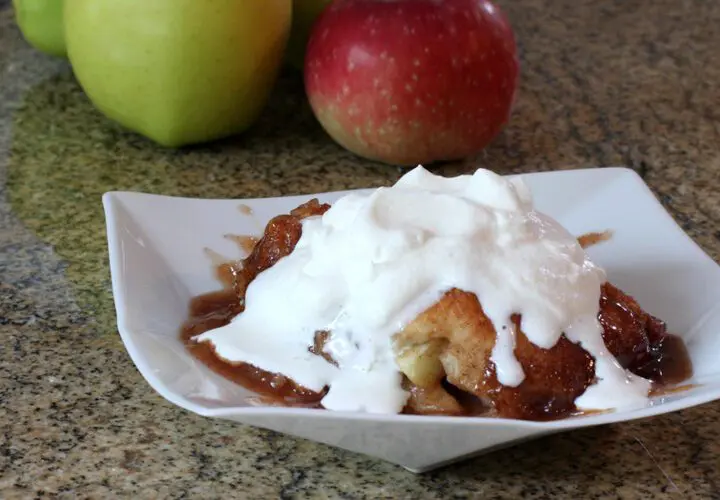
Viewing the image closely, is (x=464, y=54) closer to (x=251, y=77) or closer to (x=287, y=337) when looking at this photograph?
(x=251, y=77)

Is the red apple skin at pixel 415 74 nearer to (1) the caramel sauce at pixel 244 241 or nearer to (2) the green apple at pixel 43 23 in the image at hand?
(1) the caramel sauce at pixel 244 241

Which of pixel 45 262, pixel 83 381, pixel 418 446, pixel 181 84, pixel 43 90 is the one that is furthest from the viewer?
pixel 43 90

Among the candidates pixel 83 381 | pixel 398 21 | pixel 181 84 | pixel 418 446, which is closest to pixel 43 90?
pixel 181 84

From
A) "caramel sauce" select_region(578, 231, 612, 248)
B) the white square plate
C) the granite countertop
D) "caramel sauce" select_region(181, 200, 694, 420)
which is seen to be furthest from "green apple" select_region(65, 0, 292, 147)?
"caramel sauce" select_region(578, 231, 612, 248)

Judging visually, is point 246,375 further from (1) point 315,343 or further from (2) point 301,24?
(2) point 301,24

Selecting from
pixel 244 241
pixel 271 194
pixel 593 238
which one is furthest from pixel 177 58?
pixel 593 238

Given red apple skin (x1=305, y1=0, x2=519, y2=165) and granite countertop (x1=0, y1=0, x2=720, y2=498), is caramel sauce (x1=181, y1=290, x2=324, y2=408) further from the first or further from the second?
→ red apple skin (x1=305, y1=0, x2=519, y2=165)

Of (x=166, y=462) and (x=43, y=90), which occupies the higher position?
(x=166, y=462)
